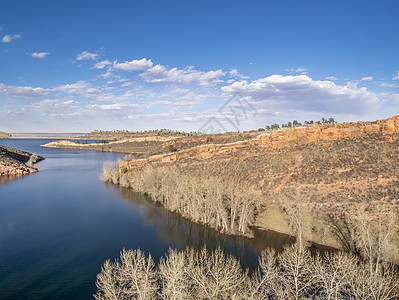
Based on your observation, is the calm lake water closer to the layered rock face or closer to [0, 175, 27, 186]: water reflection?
[0, 175, 27, 186]: water reflection

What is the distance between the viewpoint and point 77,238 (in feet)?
107

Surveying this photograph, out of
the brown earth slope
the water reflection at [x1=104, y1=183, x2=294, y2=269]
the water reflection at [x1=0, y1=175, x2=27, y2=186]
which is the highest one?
the brown earth slope

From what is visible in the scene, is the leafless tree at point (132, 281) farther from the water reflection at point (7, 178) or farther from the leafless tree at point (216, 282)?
the water reflection at point (7, 178)

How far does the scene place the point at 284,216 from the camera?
1459 inches

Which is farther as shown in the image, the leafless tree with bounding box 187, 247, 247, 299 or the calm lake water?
the calm lake water

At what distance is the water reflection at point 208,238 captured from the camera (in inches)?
1162

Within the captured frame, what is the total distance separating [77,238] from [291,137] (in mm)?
48294

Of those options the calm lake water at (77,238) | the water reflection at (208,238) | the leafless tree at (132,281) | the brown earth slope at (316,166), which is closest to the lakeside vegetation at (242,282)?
the leafless tree at (132,281)

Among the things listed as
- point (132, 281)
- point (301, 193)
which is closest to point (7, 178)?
point (132, 281)

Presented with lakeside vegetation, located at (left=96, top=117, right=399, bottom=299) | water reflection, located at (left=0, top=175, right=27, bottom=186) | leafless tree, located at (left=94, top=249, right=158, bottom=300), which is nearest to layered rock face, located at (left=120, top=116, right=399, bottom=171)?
lakeside vegetation, located at (left=96, top=117, right=399, bottom=299)

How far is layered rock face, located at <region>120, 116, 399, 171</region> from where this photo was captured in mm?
46750

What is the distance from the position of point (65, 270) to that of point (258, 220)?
2795 centimetres

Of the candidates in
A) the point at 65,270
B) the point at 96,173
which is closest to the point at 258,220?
the point at 65,270

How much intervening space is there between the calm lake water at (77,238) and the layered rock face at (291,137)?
598 inches
